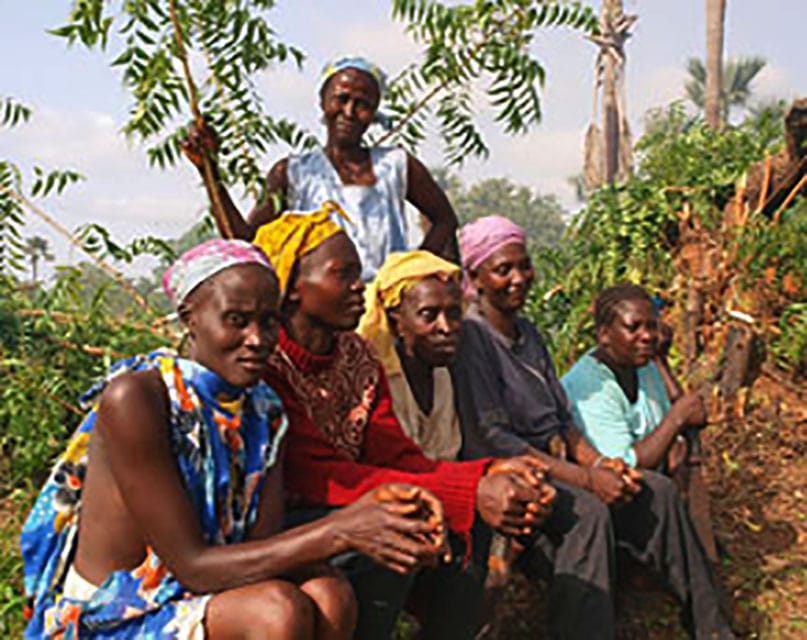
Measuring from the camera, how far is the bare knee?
6.69ft

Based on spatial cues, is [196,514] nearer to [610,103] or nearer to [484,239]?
[484,239]

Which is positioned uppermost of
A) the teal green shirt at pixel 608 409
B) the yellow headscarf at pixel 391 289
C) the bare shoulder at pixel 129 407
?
the yellow headscarf at pixel 391 289

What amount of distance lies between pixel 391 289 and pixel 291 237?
0.65 m

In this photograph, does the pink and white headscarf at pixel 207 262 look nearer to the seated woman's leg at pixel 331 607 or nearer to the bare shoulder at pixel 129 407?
the bare shoulder at pixel 129 407

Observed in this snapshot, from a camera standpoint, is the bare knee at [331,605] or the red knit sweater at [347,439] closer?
the bare knee at [331,605]

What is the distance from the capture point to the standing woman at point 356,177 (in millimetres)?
3744

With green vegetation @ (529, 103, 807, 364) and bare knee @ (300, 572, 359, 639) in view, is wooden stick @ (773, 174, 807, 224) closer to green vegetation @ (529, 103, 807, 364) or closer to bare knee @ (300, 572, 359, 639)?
green vegetation @ (529, 103, 807, 364)

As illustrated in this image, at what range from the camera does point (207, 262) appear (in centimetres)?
218

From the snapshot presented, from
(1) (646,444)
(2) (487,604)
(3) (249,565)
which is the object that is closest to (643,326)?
(1) (646,444)

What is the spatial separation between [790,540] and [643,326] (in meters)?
1.36

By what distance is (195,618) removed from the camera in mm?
1970

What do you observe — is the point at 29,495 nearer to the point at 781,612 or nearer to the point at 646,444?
the point at 646,444

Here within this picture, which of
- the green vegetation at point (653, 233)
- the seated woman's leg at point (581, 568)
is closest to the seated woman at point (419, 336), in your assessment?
the seated woman's leg at point (581, 568)

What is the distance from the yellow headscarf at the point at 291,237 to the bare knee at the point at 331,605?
91 centimetres
